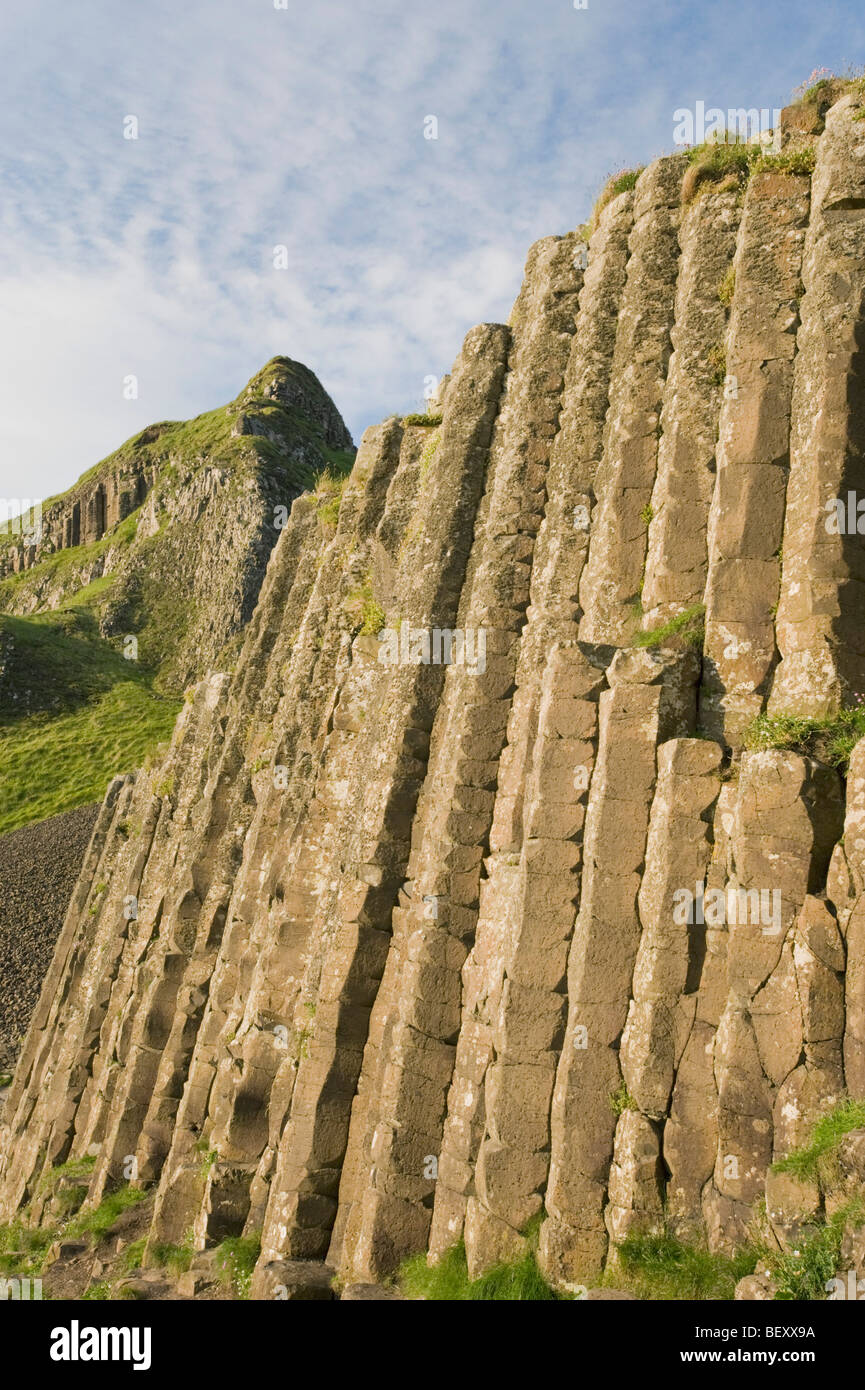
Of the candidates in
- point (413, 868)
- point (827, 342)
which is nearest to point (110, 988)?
point (413, 868)

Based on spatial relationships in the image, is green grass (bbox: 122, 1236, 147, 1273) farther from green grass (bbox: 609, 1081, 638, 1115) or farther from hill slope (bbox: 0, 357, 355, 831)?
hill slope (bbox: 0, 357, 355, 831)

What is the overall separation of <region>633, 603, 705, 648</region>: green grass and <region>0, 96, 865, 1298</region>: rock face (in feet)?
0.37

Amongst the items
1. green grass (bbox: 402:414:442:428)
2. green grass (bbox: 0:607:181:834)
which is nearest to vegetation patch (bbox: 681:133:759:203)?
green grass (bbox: 402:414:442:428)

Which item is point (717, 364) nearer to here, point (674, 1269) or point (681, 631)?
point (681, 631)

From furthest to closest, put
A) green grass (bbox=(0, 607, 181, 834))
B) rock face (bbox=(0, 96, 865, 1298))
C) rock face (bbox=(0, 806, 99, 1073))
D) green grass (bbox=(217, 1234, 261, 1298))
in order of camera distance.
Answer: green grass (bbox=(0, 607, 181, 834))
rock face (bbox=(0, 806, 99, 1073))
green grass (bbox=(217, 1234, 261, 1298))
rock face (bbox=(0, 96, 865, 1298))

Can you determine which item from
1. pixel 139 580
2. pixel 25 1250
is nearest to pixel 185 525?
pixel 139 580

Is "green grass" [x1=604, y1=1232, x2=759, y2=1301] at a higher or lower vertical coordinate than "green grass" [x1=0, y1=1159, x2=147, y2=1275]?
higher

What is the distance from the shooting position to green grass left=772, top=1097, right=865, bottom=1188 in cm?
815

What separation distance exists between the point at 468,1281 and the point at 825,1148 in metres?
4.70

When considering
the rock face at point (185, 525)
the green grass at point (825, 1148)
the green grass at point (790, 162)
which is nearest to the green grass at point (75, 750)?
the rock face at point (185, 525)

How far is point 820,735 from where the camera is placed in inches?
395

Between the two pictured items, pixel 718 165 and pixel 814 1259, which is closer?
pixel 814 1259

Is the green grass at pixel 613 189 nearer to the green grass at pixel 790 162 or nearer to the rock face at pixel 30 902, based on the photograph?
the green grass at pixel 790 162

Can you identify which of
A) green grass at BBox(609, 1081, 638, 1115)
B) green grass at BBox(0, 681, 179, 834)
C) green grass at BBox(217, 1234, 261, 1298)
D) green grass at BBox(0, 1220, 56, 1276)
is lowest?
green grass at BBox(0, 1220, 56, 1276)
